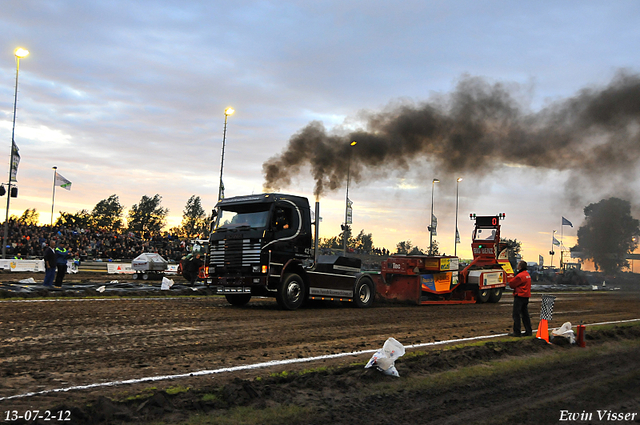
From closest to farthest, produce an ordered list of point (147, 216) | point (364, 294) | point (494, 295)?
point (364, 294) < point (494, 295) < point (147, 216)

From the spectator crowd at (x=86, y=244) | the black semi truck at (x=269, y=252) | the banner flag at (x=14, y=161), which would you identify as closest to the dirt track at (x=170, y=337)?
the black semi truck at (x=269, y=252)

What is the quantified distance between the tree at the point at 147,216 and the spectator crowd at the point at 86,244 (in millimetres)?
47221

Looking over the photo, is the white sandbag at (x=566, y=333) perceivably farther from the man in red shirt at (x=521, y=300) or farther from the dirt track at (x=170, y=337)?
the dirt track at (x=170, y=337)

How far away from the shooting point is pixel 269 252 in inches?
581

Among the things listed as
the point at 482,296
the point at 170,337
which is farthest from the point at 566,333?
the point at 482,296

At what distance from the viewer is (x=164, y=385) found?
6.04 metres

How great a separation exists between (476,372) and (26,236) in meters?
42.4

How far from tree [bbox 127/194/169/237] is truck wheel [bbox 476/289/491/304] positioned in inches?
3157

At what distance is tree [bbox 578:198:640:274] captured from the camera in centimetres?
7694

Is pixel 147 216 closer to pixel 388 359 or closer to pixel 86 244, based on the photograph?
pixel 86 244

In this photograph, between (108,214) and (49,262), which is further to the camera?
(108,214)

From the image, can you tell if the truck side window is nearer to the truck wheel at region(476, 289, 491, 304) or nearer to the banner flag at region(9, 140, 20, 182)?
the truck wheel at region(476, 289, 491, 304)

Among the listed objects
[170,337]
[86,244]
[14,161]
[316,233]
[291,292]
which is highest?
[14,161]

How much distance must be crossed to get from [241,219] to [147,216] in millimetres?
88690
